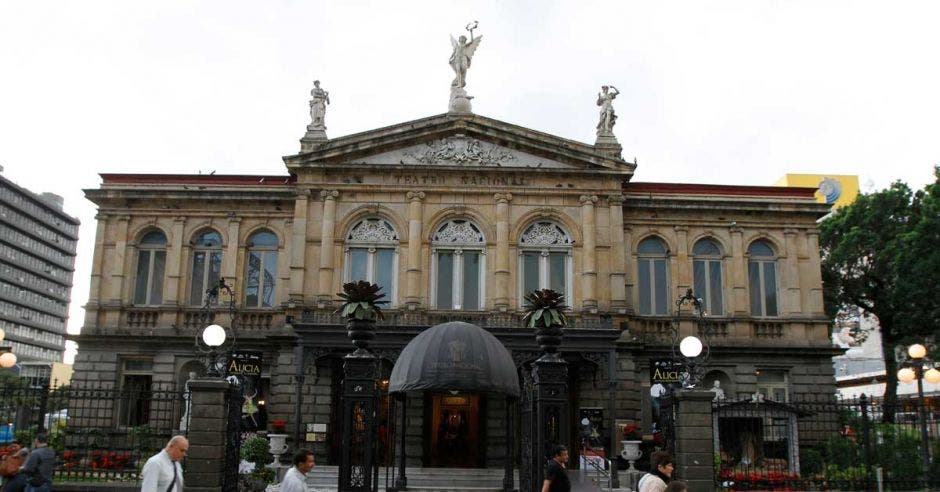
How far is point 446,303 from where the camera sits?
31.4 metres

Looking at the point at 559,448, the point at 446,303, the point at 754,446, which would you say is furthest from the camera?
the point at 446,303

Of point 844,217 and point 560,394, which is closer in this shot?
point 560,394

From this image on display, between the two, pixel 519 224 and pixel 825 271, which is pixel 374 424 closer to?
pixel 519 224

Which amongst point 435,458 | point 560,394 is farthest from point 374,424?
point 435,458

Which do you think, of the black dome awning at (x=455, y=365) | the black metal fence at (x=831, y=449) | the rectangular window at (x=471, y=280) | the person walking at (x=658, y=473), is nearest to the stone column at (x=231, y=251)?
the rectangular window at (x=471, y=280)

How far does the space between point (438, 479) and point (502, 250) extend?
910cm

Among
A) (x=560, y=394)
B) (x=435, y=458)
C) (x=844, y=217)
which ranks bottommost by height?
(x=435, y=458)

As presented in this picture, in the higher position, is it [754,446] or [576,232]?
[576,232]

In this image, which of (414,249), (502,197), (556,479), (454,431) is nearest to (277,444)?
(454,431)

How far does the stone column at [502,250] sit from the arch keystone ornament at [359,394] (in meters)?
12.9

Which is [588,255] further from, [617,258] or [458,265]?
[458,265]

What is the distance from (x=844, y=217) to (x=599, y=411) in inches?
657

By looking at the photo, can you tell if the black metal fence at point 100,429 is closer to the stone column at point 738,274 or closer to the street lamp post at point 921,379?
the street lamp post at point 921,379

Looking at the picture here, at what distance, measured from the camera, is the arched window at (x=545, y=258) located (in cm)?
3164
